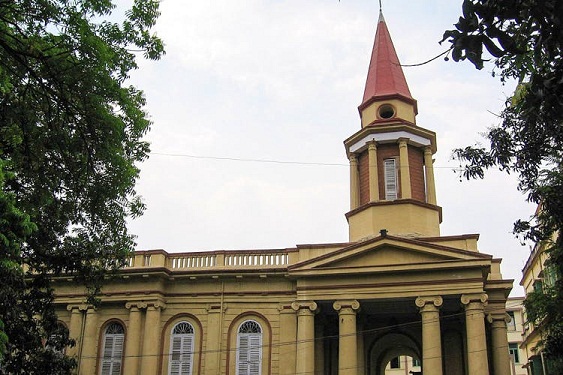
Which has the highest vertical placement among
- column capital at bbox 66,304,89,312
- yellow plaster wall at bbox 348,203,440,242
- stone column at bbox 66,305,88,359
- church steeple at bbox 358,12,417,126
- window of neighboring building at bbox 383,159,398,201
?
church steeple at bbox 358,12,417,126

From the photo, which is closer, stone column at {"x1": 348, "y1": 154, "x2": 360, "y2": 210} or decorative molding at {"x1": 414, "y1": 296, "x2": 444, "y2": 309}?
decorative molding at {"x1": 414, "y1": 296, "x2": 444, "y2": 309}

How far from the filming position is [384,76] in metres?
27.3

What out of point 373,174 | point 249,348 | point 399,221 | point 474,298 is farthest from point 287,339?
point 373,174

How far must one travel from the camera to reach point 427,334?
2006 centimetres

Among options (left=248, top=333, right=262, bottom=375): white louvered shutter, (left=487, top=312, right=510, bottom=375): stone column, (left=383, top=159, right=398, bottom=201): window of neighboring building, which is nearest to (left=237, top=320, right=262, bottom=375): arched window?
(left=248, top=333, right=262, bottom=375): white louvered shutter

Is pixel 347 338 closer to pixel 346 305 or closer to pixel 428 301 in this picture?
pixel 346 305

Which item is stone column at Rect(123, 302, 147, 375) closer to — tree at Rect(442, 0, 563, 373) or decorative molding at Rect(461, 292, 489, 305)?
decorative molding at Rect(461, 292, 489, 305)

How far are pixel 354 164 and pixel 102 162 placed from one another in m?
14.6

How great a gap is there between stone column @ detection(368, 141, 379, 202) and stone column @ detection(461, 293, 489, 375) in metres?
5.63

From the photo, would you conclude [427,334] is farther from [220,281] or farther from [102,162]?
[102,162]

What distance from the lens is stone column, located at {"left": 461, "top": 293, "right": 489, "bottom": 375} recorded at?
19.3m

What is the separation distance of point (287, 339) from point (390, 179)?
7.52 metres

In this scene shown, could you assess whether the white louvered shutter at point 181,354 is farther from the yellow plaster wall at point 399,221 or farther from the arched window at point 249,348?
the yellow plaster wall at point 399,221

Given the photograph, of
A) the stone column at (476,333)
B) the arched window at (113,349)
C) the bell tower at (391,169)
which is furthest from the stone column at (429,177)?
the arched window at (113,349)
